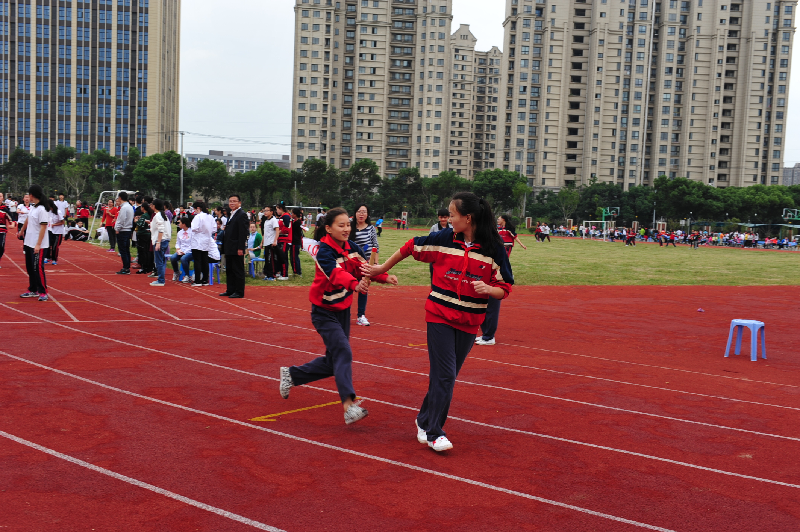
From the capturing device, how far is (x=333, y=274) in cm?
543

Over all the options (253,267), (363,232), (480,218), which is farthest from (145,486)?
(253,267)

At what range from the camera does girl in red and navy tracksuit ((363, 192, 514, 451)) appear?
4.79m

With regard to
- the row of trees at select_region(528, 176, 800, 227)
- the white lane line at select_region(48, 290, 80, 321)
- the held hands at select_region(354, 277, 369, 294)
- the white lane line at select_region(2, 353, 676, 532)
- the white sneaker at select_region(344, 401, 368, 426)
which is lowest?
the white lane line at select_region(48, 290, 80, 321)

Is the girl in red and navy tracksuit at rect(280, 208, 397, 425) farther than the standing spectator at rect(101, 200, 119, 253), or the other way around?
the standing spectator at rect(101, 200, 119, 253)

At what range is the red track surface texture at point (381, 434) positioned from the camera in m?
4.03

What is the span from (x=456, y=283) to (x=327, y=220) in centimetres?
140

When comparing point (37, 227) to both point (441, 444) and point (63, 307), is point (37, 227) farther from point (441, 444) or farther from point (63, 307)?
point (441, 444)

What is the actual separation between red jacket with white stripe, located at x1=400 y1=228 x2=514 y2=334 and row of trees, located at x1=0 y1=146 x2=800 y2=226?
74050 millimetres

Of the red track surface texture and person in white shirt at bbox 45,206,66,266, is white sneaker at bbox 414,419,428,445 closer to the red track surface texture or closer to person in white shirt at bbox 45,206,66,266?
the red track surface texture

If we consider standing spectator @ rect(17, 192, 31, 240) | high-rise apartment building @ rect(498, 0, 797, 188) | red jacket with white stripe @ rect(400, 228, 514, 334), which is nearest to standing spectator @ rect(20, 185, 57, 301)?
standing spectator @ rect(17, 192, 31, 240)

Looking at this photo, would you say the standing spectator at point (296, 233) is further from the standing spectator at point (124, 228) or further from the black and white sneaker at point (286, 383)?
the black and white sneaker at point (286, 383)

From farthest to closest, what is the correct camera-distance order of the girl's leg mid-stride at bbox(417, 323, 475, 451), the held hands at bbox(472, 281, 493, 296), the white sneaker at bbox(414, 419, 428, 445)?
the white sneaker at bbox(414, 419, 428, 445), the girl's leg mid-stride at bbox(417, 323, 475, 451), the held hands at bbox(472, 281, 493, 296)

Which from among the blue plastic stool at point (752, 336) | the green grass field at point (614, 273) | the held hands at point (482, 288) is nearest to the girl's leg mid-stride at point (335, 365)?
the held hands at point (482, 288)

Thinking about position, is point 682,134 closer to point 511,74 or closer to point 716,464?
point 511,74
